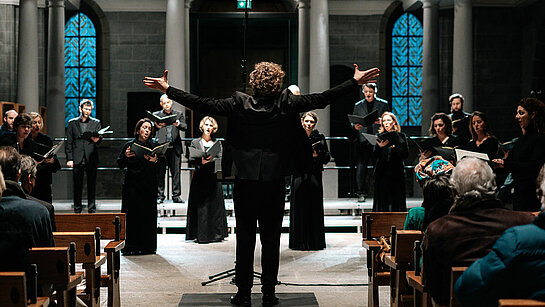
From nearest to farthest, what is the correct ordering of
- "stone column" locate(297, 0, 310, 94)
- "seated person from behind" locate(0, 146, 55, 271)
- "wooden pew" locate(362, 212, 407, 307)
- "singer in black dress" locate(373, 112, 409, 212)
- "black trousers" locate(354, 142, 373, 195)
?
1. "seated person from behind" locate(0, 146, 55, 271)
2. "wooden pew" locate(362, 212, 407, 307)
3. "singer in black dress" locate(373, 112, 409, 212)
4. "black trousers" locate(354, 142, 373, 195)
5. "stone column" locate(297, 0, 310, 94)

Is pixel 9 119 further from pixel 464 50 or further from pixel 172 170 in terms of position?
pixel 464 50

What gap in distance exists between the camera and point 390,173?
8242 millimetres

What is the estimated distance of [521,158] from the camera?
6168 millimetres

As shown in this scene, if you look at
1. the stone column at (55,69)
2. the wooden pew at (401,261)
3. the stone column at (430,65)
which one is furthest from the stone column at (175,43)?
the wooden pew at (401,261)

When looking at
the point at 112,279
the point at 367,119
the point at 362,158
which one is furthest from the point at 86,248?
the point at 362,158

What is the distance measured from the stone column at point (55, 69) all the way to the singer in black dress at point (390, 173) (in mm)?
8164

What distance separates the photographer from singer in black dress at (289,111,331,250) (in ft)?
26.9

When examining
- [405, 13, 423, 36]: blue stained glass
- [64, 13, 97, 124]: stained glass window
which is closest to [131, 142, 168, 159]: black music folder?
[64, 13, 97, 124]: stained glass window

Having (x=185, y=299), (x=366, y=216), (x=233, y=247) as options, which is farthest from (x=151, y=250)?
(x=366, y=216)

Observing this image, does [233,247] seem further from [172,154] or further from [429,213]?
[429,213]

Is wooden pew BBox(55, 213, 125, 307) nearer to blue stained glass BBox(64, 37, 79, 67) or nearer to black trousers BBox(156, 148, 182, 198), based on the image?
black trousers BBox(156, 148, 182, 198)

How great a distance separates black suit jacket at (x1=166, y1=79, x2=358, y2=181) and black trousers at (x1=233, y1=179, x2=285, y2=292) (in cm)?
11

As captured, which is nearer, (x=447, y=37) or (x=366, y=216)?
(x=366, y=216)

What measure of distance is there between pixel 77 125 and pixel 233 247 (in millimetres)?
3565
